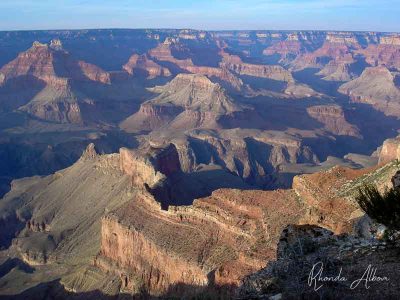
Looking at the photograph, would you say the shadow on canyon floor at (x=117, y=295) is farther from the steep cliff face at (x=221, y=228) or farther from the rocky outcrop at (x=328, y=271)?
the rocky outcrop at (x=328, y=271)

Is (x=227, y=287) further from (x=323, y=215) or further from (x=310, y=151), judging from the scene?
(x=310, y=151)

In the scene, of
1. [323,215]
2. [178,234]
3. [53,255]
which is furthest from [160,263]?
[53,255]

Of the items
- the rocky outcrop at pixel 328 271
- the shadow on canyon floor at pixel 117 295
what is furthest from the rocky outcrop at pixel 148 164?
the rocky outcrop at pixel 328 271

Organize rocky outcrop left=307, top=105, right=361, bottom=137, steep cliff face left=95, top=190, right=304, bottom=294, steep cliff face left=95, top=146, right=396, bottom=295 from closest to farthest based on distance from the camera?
steep cliff face left=95, top=146, right=396, bottom=295
steep cliff face left=95, top=190, right=304, bottom=294
rocky outcrop left=307, top=105, right=361, bottom=137

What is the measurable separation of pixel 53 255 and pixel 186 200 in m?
19.0

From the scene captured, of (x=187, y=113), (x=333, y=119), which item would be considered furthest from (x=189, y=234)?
(x=333, y=119)

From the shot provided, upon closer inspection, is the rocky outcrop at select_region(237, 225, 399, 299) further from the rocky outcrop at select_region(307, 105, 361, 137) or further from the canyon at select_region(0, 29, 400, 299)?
the rocky outcrop at select_region(307, 105, 361, 137)

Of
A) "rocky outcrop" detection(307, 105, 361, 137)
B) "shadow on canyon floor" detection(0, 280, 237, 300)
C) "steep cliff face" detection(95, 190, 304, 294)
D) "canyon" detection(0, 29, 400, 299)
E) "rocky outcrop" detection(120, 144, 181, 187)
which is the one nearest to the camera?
"shadow on canyon floor" detection(0, 280, 237, 300)

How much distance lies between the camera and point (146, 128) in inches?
7259

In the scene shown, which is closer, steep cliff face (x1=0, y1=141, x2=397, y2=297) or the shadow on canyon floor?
the shadow on canyon floor

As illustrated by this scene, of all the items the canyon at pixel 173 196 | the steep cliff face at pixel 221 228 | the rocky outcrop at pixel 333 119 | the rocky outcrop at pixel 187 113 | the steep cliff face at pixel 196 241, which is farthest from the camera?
the rocky outcrop at pixel 333 119

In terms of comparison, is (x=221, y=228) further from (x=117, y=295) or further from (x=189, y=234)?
(x=117, y=295)

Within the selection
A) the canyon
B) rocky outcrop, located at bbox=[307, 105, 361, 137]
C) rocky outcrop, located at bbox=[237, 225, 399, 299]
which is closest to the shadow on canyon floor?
the canyon

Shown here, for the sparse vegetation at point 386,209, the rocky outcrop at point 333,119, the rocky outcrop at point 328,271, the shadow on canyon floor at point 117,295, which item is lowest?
the rocky outcrop at point 333,119
